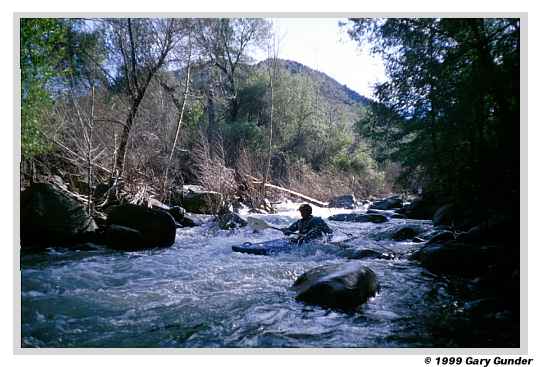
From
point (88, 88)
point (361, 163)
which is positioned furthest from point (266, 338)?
point (361, 163)

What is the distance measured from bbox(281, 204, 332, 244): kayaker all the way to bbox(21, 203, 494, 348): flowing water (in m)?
0.55

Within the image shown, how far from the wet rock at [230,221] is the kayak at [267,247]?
7.44 ft

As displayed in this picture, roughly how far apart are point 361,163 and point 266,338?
1796 cm

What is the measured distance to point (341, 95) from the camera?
72.7 ft

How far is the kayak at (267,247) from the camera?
18.6 ft

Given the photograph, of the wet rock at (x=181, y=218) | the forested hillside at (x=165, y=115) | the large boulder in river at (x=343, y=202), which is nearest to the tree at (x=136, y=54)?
the forested hillside at (x=165, y=115)

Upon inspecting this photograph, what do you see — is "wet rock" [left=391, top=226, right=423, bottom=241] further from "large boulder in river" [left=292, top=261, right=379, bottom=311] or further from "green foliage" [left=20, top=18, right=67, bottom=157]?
"green foliage" [left=20, top=18, right=67, bottom=157]

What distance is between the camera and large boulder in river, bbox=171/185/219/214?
1030 centimetres

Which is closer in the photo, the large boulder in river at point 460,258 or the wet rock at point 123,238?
the large boulder in river at point 460,258

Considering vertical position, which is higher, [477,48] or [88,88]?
[88,88]

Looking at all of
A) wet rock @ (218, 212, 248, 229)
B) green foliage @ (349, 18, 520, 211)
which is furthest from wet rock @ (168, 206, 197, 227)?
green foliage @ (349, 18, 520, 211)

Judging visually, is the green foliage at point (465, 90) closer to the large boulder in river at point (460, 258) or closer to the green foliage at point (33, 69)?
the large boulder in river at point (460, 258)

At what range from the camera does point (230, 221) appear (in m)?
8.38
